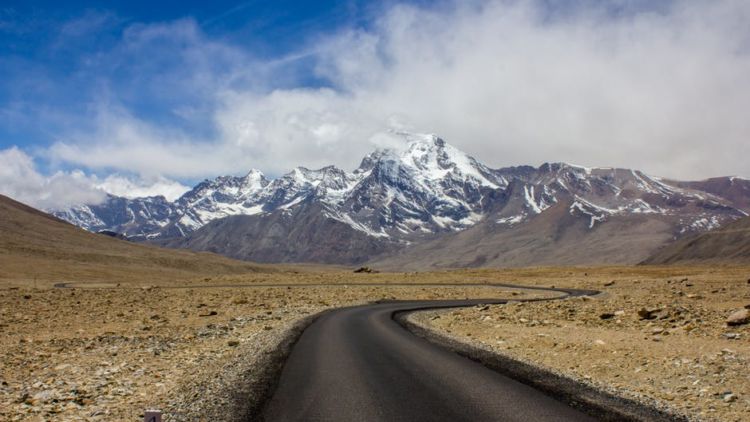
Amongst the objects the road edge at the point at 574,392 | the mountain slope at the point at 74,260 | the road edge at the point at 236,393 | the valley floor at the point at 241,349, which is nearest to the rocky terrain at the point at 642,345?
the valley floor at the point at 241,349

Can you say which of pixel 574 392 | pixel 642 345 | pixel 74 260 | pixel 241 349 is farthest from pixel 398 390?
pixel 74 260

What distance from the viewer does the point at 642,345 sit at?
20.5 meters

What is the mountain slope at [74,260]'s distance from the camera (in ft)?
379

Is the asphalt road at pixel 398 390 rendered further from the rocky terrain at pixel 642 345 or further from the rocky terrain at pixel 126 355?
the rocky terrain at pixel 642 345

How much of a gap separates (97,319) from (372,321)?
17.4 m

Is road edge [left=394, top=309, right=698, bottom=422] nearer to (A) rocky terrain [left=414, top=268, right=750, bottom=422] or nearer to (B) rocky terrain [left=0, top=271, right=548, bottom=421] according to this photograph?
(A) rocky terrain [left=414, top=268, right=750, bottom=422]

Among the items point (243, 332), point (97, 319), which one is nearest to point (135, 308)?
point (97, 319)

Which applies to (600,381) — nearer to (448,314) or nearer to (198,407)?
(198,407)

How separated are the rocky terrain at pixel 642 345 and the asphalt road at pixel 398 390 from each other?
9.48ft

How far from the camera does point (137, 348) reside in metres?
22.3

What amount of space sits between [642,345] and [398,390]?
1134 centimetres

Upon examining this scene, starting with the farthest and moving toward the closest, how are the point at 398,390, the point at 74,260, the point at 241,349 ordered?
the point at 74,260 < the point at 241,349 < the point at 398,390

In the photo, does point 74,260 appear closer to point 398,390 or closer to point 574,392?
point 398,390

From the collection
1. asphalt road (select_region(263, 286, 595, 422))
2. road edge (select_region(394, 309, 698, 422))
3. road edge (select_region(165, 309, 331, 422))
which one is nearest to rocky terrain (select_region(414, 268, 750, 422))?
road edge (select_region(394, 309, 698, 422))
